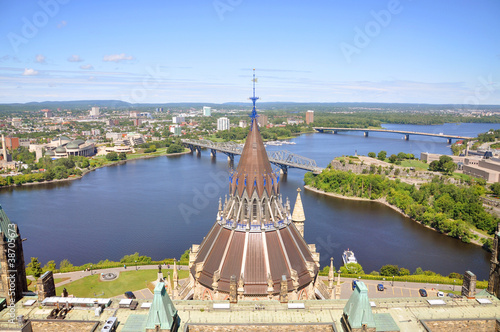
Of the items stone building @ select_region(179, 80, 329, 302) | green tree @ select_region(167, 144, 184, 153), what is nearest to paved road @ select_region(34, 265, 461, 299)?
stone building @ select_region(179, 80, 329, 302)

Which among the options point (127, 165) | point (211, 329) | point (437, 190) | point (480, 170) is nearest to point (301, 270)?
point (211, 329)

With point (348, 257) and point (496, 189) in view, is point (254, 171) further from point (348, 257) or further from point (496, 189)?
point (496, 189)

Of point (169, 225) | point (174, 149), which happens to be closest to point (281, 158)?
point (174, 149)

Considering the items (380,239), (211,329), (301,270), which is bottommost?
(380,239)

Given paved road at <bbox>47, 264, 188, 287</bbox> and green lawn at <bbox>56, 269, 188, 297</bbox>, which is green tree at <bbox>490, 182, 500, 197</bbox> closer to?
paved road at <bbox>47, 264, 188, 287</bbox>

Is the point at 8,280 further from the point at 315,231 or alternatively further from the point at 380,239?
the point at 380,239
